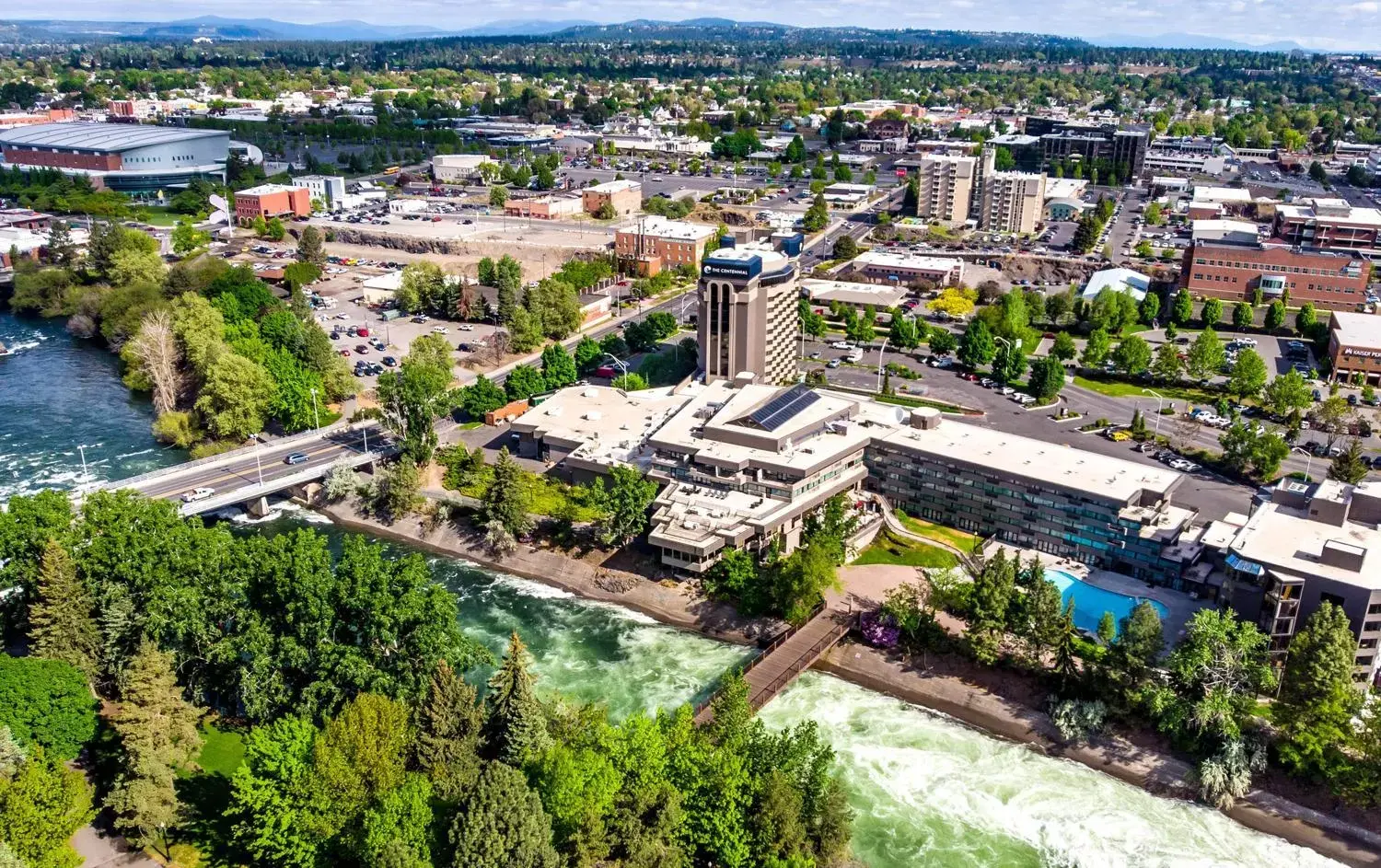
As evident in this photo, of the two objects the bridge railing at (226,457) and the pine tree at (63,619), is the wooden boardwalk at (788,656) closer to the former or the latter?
the pine tree at (63,619)

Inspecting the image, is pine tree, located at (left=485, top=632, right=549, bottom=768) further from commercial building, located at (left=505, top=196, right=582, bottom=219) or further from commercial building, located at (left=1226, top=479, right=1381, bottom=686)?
commercial building, located at (left=505, top=196, right=582, bottom=219)

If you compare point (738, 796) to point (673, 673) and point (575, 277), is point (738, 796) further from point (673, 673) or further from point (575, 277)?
point (575, 277)

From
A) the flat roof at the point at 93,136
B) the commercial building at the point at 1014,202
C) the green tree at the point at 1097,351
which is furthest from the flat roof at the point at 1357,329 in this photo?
the flat roof at the point at 93,136

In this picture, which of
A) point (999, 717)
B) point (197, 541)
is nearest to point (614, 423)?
point (197, 541)

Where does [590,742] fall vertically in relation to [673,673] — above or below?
above

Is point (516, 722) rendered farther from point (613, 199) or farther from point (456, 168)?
point (456, 168)

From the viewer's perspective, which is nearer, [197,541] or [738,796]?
[738,796]
